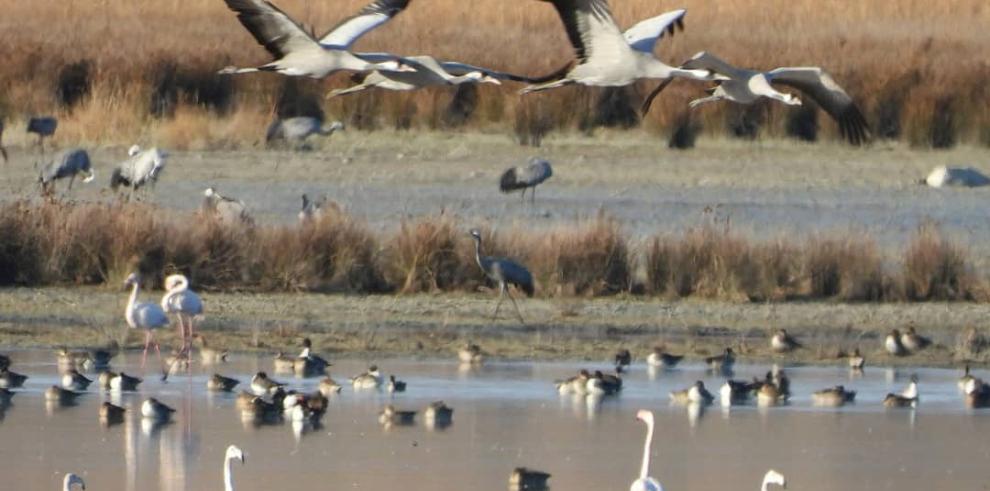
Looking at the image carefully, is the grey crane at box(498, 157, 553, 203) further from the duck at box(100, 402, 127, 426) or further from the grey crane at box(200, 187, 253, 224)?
the duck at box(100, 402, 127, 426)

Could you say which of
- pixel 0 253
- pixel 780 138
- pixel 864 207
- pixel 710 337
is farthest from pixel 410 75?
pixel 780 138

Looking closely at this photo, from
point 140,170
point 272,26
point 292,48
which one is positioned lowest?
point 140,170

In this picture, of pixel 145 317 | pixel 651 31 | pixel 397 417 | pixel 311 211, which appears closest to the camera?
pixel 397 417

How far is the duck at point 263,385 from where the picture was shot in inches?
587

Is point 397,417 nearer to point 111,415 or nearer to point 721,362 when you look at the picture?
point 111,415

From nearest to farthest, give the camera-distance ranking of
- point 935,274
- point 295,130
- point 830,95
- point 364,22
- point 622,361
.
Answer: point 622,361 < point 830,95 < point 364,22 < point 935,274 < point 295,130

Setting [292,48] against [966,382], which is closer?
[966,382]

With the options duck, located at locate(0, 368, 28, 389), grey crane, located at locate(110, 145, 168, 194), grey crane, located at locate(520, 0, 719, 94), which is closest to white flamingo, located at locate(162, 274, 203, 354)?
duck, located at locate(0, 368, 28, 389)

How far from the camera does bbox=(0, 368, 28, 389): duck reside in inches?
595

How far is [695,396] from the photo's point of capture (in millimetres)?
14945

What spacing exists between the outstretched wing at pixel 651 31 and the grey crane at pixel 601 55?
0.39m

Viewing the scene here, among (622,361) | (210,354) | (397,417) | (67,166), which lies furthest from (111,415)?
(67,166)

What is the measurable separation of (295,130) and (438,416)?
50.0 feet

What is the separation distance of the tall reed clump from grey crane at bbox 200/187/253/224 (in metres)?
5.58
